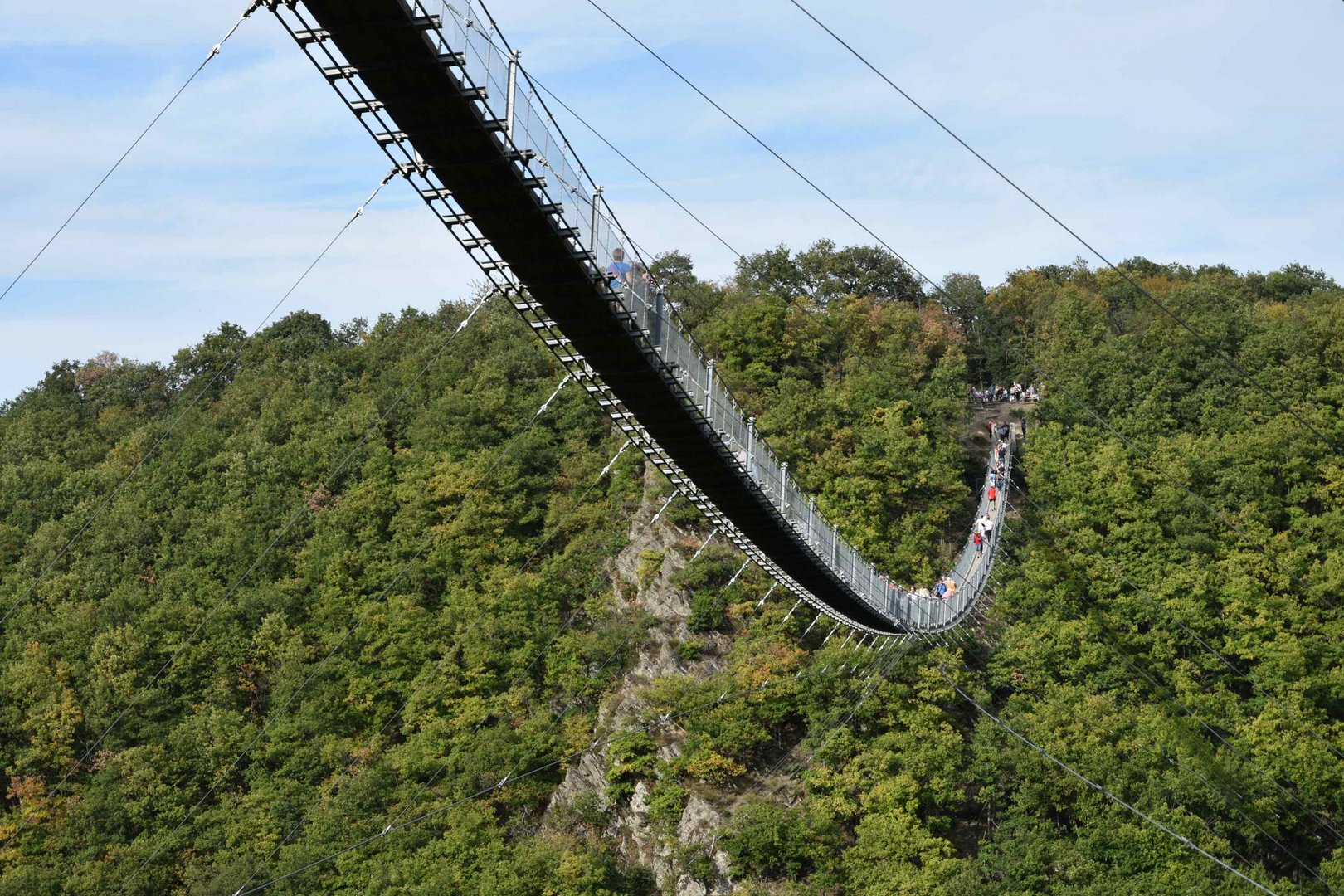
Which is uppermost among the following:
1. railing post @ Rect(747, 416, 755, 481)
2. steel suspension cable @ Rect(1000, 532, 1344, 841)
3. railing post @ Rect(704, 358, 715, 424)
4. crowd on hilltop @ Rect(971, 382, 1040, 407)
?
railing post @ Rect(704, 358, 715, 424)

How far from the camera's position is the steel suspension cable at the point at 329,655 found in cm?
4269

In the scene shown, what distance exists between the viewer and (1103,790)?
3828 centimetres

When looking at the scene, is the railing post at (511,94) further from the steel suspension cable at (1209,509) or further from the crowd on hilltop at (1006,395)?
the crowd on hilltop at (1006,395)

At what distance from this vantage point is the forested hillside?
1511 inches

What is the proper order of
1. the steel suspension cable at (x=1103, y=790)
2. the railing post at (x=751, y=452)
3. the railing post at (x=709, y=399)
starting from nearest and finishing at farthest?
the railing post at (x=709, y=399), the railing post at (x=751, y=452), the steel suspension cable at (x=1103, y=790)

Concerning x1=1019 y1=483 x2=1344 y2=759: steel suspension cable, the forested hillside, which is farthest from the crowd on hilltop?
x1=1019 y1=483 x2=1344 y2=759: steel suspension cable

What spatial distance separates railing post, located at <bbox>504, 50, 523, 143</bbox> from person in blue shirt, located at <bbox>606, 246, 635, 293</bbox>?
2854mm

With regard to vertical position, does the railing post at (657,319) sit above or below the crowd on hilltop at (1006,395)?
above

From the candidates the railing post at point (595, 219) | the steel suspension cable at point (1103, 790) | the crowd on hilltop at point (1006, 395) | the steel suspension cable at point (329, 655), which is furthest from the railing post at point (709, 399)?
the crowd on hilltop at point (1006, 395)

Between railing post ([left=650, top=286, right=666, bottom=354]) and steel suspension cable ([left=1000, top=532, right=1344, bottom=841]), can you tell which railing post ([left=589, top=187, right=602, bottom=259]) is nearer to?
railing post ([left=650, top=286, right=666, bottom=354])

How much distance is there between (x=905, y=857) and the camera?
36406 millimetres

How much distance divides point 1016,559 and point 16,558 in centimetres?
3165

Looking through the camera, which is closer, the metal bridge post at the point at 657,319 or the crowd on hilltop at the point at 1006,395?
the metal bridge post at the point at 657,319

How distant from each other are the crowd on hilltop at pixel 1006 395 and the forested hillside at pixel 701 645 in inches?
34.5
